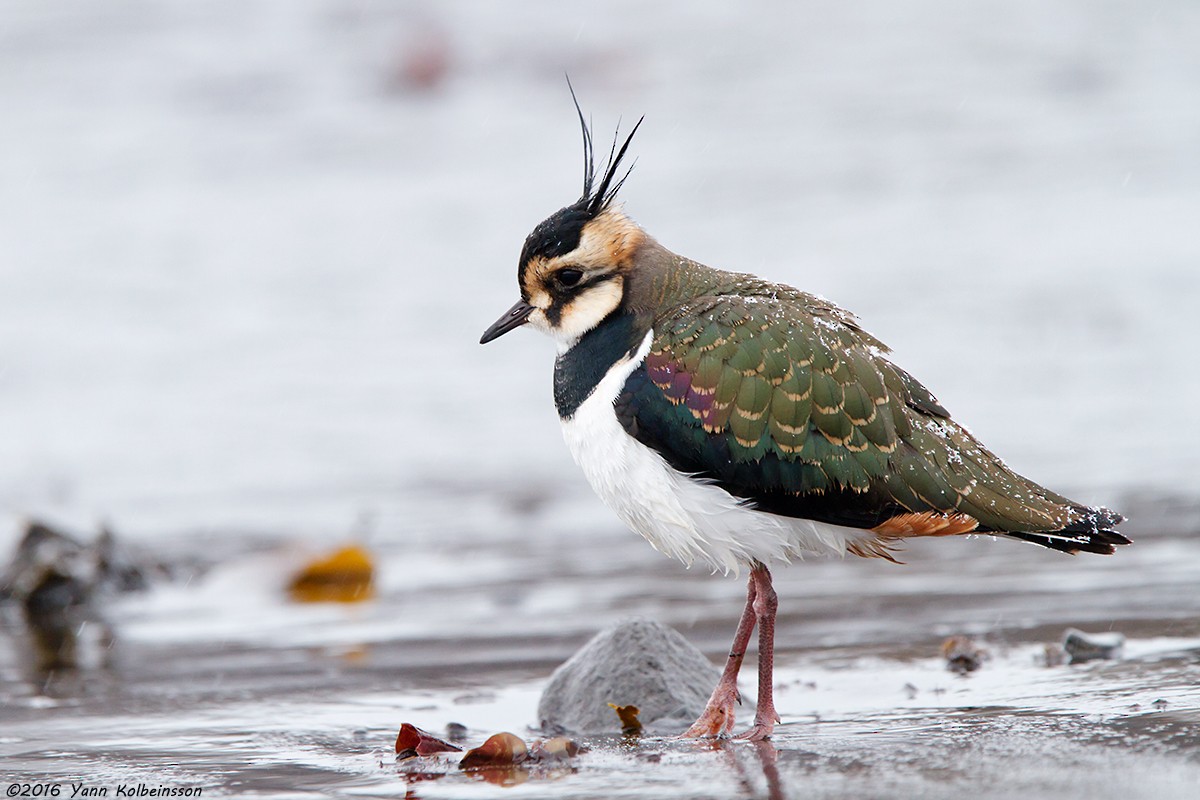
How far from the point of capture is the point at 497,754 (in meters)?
4.42

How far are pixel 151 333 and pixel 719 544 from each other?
9390 mm

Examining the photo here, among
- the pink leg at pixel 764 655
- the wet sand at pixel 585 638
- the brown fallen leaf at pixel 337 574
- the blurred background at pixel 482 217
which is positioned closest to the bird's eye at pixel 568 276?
the pink leg at pixel 764 655

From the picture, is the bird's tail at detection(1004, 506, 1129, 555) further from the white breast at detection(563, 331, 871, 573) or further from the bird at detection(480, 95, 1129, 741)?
the white breast at detection(563, 331, 871, 573)

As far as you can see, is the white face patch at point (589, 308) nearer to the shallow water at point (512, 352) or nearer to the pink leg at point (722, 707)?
the pink leg at point (722, 707)

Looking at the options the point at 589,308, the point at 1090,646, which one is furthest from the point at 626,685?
the point at 1090,646

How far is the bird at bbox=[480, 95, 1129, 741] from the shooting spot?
4.75 m

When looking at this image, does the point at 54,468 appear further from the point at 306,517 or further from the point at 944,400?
the point at 944,400

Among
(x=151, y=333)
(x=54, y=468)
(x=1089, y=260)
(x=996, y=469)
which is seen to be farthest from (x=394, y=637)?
(x=1089, y=260)

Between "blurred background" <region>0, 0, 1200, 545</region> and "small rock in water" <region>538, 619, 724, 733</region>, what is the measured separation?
12.8ft

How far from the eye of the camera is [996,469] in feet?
16.5

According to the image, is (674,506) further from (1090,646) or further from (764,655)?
(1090,646)

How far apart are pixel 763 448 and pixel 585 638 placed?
2262 millimetres

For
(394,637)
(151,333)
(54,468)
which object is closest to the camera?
(394,637)

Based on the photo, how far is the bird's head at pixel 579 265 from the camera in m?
5.19
